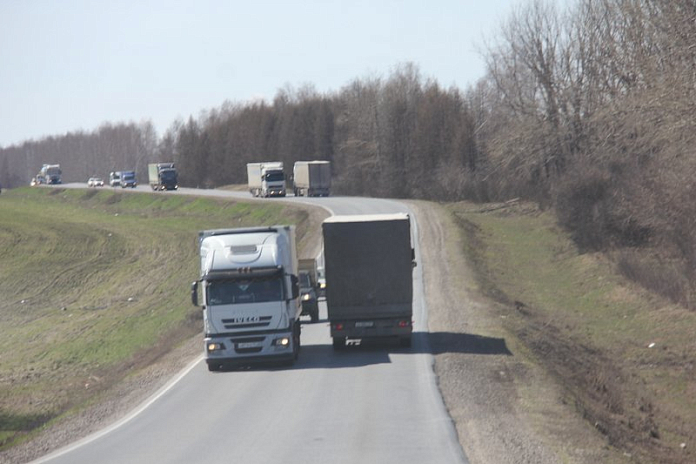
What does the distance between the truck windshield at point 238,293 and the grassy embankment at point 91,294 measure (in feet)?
18.2

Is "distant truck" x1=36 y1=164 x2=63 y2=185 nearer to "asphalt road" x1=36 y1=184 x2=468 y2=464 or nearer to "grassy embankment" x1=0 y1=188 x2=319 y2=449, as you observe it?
"grassy embankment" x1=0 y1=188 x2=319 y2=449

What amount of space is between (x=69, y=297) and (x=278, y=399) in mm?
36427

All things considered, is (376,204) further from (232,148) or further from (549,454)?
(232,148)

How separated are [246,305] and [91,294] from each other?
33278 millimetres

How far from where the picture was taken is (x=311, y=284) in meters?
32.9

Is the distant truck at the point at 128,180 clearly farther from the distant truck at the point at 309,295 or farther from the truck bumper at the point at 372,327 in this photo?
the truck bumper at the point at 372,327

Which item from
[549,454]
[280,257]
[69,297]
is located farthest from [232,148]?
[549,454]

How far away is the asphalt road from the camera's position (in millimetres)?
15367

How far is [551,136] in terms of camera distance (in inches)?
2603

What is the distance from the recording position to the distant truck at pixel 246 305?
23.5 meters

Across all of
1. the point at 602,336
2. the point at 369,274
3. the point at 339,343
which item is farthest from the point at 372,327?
the point at 602,336

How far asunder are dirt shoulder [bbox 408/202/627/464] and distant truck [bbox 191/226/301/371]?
4.08m

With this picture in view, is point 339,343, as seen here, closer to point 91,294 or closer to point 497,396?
point 497,396

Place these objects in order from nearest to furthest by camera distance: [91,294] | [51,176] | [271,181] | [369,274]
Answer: [369,274], [91,294], [271,181], [51,176]
